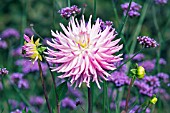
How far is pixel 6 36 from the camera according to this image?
2.28m

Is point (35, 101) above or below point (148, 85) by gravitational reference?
below

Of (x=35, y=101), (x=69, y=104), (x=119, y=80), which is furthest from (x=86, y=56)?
(x=35, y=101)

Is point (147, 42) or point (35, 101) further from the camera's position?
point (35, 101)

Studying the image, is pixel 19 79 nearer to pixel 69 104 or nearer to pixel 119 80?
pixel 69 104

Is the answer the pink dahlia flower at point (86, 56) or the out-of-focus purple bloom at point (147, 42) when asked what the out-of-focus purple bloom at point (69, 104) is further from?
the pink dahlia flower at point (86, 56)

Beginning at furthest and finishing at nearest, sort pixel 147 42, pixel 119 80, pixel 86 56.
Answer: pixel 119 80 → pixel 147 42 → pixel 86 56

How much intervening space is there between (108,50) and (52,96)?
28 cm

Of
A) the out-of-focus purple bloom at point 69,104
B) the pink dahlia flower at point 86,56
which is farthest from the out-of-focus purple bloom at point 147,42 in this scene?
the out-of-focus purple bloom at point 69,104

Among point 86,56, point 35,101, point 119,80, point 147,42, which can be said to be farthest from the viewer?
point 35,101

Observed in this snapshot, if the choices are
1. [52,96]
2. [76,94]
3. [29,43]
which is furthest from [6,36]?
[29,43]

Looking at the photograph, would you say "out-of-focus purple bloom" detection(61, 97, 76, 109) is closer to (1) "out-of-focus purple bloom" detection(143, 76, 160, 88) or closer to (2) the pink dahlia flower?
(1) "out-of-focus purple bloom" detection(143, 76, 160, 88)

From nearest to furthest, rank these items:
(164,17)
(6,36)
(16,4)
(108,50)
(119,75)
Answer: (108,50), (119,75), (6,36), (164,17), (16,4)

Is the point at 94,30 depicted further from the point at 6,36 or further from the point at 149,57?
the point at 149,57

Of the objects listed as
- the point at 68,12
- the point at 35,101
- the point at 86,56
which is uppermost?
the point at 68,12
